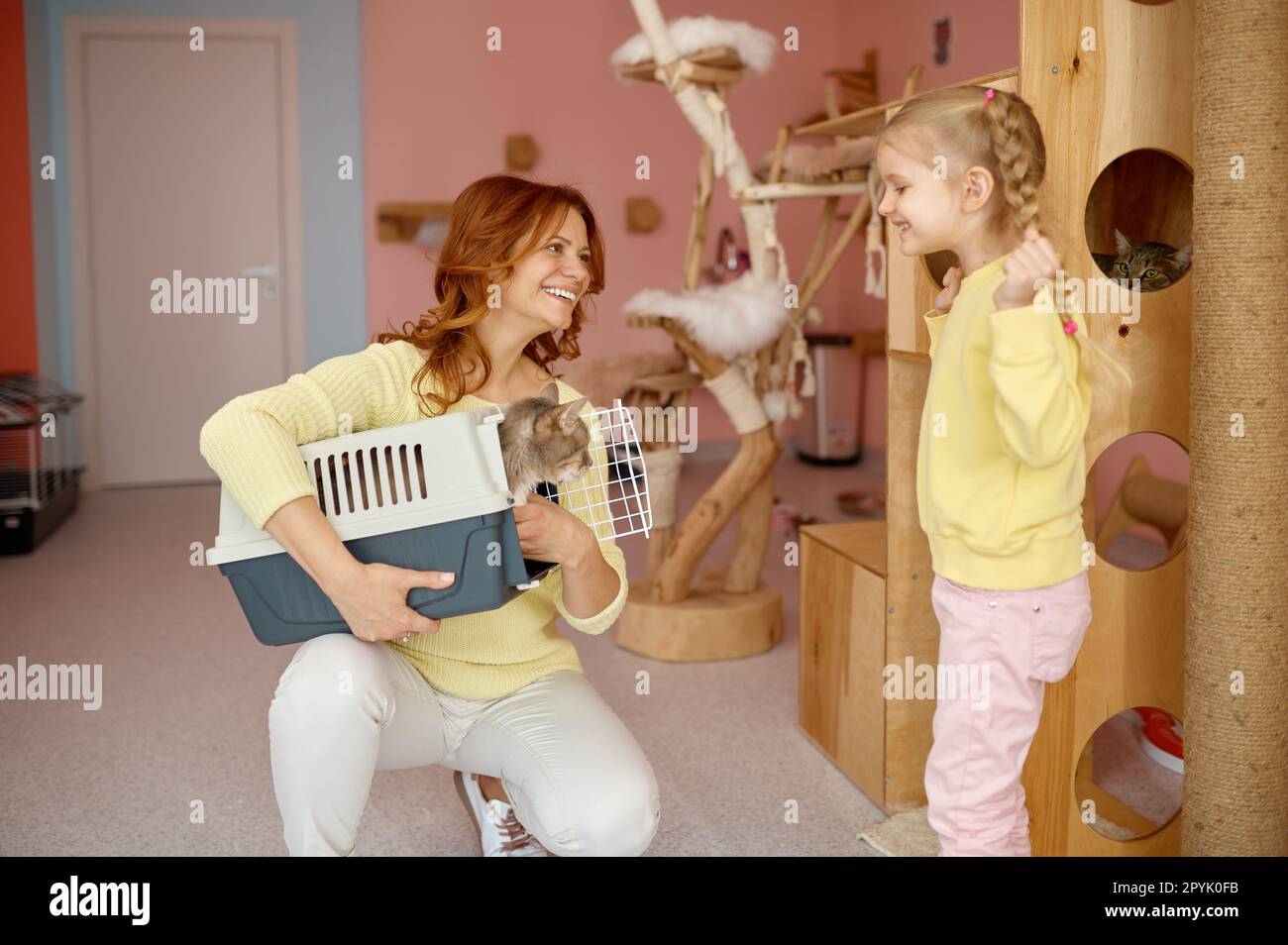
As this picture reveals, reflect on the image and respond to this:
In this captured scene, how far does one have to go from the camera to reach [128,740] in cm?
250

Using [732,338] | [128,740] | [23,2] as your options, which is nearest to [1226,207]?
[732,338]

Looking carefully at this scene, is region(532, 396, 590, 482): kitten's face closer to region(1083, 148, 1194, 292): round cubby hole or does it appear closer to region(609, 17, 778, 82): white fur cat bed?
region(1083, 148, 1194, 292): round cubby hole

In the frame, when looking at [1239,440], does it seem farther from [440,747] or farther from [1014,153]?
[440,747]

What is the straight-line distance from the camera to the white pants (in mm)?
1481

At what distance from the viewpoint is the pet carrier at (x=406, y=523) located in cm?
141

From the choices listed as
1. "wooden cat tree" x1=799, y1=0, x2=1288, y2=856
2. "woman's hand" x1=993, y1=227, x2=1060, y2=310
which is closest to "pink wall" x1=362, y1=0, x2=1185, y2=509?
"wooden cat tree" x1=799, y1=0, x2=1288, y2=856

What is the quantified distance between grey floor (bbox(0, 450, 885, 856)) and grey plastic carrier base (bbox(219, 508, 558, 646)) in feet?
2.12

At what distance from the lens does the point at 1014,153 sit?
1.44 m

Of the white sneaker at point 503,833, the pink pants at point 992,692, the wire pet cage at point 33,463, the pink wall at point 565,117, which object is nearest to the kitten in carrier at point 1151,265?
the pink pants at point 992,692

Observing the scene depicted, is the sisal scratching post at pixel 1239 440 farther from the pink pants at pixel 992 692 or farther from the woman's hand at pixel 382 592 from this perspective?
the woman's hand at pixel 382 592

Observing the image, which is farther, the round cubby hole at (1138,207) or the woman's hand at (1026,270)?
the round cubby hole at (1138,207)

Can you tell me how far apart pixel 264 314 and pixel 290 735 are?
15.0 ft

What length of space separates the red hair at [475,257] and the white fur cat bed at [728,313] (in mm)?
1338
